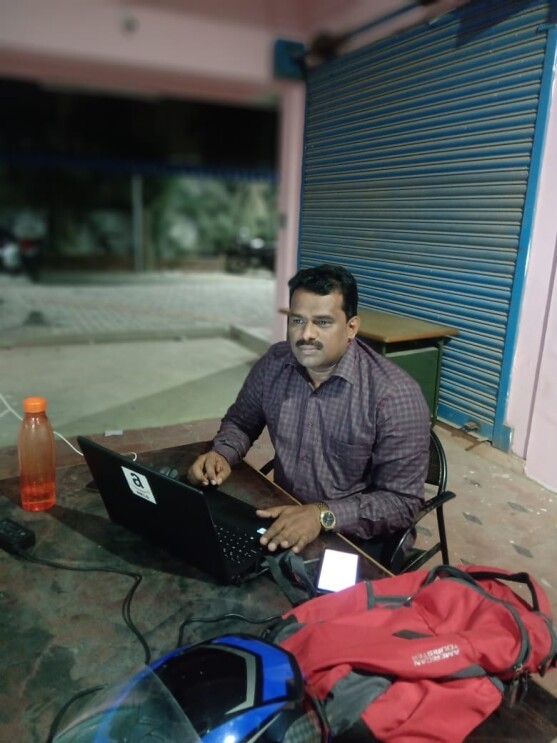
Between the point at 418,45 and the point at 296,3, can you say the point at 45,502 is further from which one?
the point at 296,3

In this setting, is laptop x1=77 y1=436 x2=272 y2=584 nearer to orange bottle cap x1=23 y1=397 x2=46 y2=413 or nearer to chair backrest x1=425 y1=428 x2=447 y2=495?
orange bottle cap x1=23 y1=397 x2=46 y2=413

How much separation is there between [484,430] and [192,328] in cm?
478

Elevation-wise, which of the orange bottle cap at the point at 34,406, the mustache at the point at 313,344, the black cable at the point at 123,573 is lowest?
the black cable at the point at 123,573

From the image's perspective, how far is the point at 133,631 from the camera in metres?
1.12

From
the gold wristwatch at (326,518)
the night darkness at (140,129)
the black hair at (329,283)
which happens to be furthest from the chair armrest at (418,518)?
the night darkness at (140,129)

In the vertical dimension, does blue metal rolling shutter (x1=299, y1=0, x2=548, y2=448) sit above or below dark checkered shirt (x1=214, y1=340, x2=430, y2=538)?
above

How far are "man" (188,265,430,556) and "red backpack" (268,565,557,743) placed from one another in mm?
425

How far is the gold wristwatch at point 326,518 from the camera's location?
59.2 inches

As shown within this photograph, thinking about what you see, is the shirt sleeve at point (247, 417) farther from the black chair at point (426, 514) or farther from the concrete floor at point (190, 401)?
the concrete floor at point (190, 401)

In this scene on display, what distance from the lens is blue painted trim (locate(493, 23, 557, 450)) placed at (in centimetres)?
335

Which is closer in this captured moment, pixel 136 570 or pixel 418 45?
pixel 136 570

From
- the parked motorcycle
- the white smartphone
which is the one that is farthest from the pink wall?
the parked motorcycle

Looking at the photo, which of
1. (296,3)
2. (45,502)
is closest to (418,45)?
(296,3)

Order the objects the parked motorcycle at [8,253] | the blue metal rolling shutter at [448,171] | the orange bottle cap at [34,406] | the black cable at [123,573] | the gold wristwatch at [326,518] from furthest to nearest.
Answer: the parked motorcycle at [8,253] → the blue metal rolling shutter at [448,171] → the orange bottle cap at [34,406] → the gold wristwatch at [326,518] → the black cable at [123,573]
